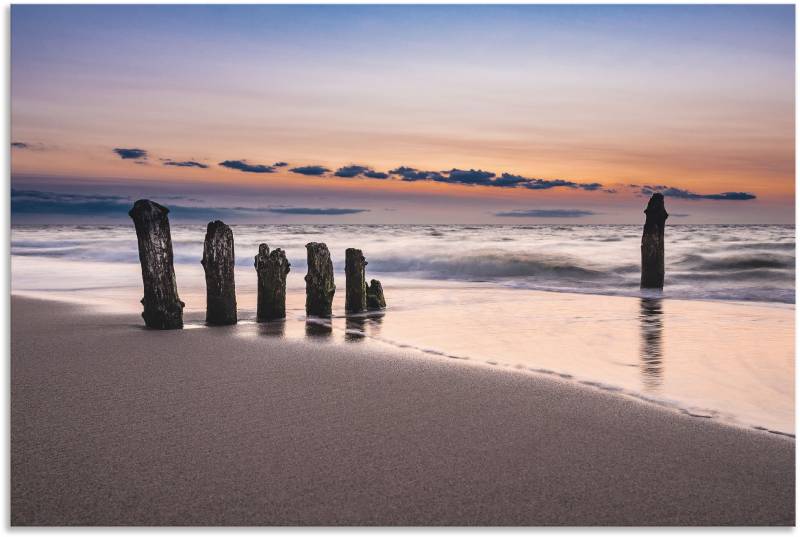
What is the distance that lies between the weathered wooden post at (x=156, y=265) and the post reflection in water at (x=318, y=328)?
1446mm

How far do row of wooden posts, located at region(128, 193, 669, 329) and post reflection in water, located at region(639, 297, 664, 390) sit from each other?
387 centimetres

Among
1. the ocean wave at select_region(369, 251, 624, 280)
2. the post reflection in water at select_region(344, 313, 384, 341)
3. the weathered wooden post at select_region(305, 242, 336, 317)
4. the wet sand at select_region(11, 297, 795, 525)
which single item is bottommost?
the ocean wave at select_region(369, 251, 624, 280)

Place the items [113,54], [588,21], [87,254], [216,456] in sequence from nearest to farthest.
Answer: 1. [216,456]
2. [588,21]
3. [113,54]
4. [87,254]

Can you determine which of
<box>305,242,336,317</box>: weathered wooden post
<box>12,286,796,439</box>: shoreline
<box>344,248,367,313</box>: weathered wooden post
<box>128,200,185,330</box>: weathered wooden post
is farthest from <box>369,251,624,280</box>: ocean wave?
<box>128,200,185,330</box>: weathered wooden post

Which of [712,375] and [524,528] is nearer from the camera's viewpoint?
[524,528]

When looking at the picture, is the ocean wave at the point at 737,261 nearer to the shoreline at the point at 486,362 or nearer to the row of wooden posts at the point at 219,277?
the shoreline at the point at 486,362

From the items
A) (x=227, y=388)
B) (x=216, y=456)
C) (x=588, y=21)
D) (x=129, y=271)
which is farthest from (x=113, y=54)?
(x=129, y=271)

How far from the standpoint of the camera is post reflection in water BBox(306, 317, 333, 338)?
7.52 metres

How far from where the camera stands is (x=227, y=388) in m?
4.86

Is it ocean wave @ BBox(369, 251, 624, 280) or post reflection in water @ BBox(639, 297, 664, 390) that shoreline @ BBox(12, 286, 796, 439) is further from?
ocean wave @ BBox(369, 251, 624, 280)

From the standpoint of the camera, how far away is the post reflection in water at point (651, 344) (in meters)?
5.58

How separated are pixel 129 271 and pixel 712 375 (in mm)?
16818

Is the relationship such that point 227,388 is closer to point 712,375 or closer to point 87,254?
point 712,375

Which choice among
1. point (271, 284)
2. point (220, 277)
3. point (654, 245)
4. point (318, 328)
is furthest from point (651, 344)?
point (654, 245)
